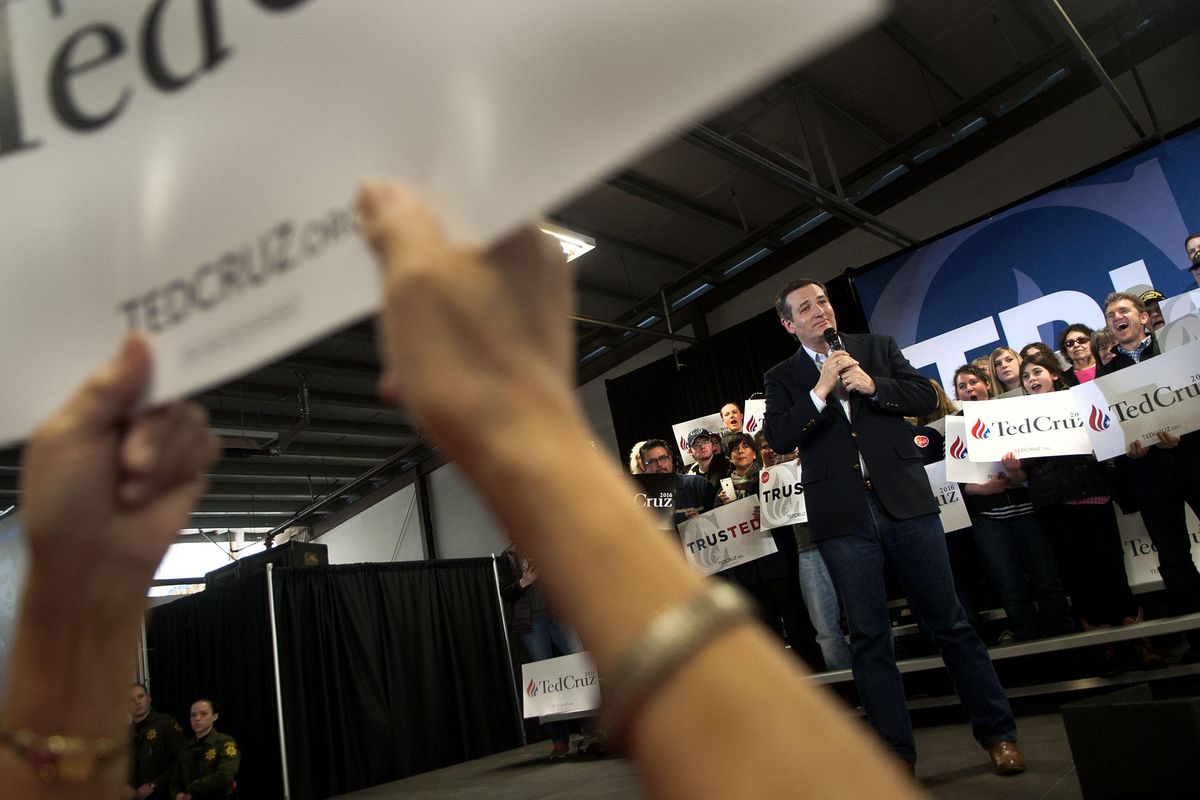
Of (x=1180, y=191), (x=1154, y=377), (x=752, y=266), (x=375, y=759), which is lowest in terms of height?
(x=375, y=759)

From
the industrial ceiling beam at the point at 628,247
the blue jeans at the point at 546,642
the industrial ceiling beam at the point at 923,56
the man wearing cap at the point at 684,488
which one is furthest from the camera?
the industrial ceiling beam at the point at 628,247

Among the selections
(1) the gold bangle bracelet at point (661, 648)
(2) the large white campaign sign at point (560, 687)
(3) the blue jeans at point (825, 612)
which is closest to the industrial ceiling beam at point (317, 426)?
(2) the large white campaign sign at point (560, 687)

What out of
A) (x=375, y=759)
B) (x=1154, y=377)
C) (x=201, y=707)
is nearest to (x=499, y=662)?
(x=375, y=759)

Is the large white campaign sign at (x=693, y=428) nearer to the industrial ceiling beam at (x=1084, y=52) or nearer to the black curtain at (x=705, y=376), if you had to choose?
the black curtain at (x=705, y=376)

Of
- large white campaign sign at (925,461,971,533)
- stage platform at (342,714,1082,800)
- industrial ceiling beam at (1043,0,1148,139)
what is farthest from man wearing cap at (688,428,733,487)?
industrial ceiling beam at (1043,0,1148,139)

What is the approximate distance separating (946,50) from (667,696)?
278 inches

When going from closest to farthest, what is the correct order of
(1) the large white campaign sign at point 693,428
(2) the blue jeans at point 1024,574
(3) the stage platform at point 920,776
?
(3) the stage platform at point 920,776, (2) the blue jeans at point 1024,574, (1) the large white campaign sign at point 693,428

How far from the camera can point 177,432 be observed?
45 cm

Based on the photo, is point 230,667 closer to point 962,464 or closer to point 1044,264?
point 962,464

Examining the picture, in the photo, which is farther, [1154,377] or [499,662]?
[499,662]

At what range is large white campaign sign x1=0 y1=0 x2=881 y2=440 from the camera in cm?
29

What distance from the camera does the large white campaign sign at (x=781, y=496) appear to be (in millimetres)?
3986

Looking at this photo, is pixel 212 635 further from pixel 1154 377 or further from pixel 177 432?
pixel 177 432

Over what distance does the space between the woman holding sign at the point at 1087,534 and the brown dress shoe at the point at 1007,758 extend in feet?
5.19
